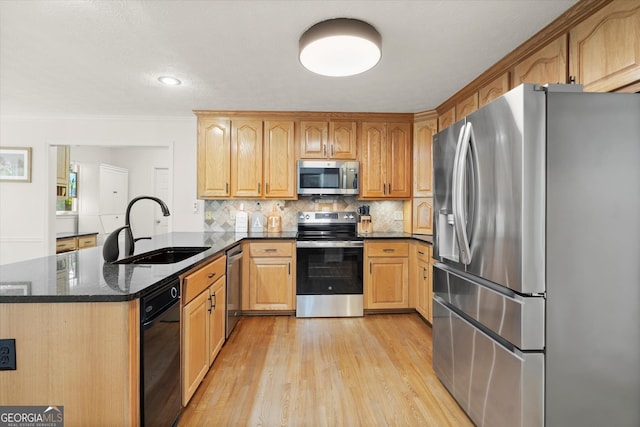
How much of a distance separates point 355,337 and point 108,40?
3.00m

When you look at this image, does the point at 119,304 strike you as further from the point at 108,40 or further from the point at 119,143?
the point at 119,143

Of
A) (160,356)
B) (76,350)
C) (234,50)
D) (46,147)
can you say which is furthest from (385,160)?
(46,147)

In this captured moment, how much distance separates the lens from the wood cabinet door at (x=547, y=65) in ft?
6.07

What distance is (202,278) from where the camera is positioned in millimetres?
2014

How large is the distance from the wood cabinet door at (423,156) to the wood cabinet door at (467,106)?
519 millimetres

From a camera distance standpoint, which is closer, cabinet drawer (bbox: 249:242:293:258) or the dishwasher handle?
the dishwasher handle

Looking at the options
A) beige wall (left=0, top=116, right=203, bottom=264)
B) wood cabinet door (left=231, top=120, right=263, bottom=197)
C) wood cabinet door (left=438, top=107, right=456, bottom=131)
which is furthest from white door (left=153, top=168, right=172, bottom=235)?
wood cabinet door (left=438, top=107, right=456, bottom=131)

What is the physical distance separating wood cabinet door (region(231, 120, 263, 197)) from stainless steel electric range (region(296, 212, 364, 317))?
966 mm

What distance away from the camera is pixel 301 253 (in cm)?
337

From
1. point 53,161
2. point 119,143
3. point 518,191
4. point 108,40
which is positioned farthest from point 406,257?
point 53,161

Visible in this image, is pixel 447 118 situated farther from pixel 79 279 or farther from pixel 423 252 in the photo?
pixel 79 279

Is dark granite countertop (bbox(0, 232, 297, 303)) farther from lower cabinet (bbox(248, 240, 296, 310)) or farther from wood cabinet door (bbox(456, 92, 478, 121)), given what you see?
wood cabinet door (bbox(456, 92, 478, 121))

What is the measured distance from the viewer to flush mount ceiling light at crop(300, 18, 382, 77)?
6.07 ft

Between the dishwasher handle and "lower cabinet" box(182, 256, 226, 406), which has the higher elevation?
the dishwasher handle
